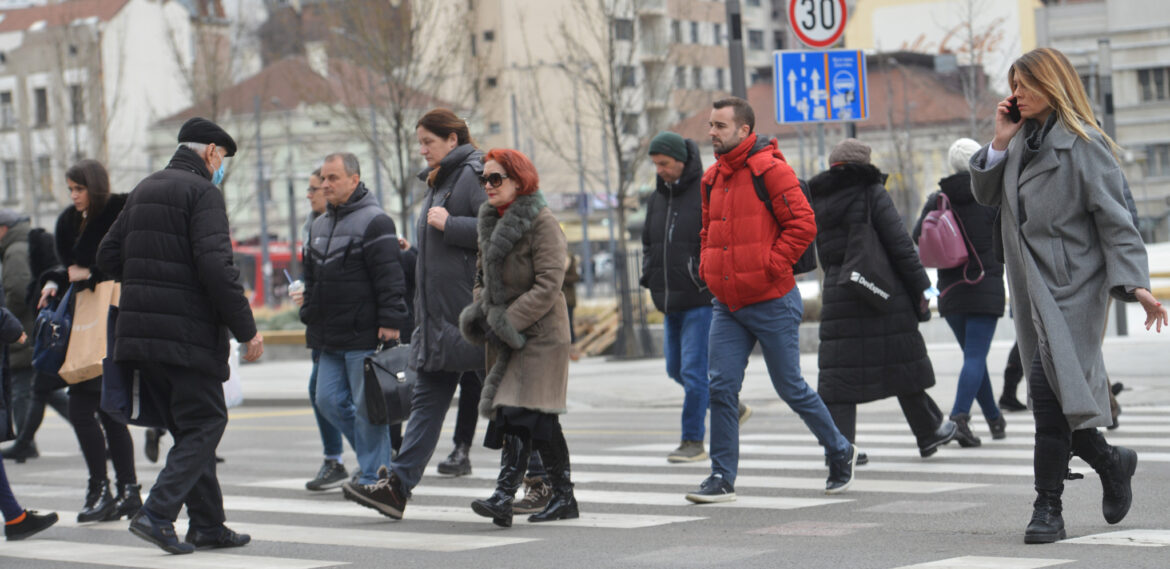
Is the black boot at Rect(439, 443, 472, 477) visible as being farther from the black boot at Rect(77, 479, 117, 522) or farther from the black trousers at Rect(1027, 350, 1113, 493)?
the black trousers at Rect(1027, 350, 1113, 493)

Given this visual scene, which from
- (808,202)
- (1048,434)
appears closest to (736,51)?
(808,202)

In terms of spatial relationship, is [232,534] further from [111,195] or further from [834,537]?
[834,537]

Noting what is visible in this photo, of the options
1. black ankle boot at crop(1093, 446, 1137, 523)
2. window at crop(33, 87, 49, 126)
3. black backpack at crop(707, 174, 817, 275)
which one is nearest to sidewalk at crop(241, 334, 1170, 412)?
black backpack at crop(707, 174, 817, 275)

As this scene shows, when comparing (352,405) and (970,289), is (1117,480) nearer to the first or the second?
(970,289)

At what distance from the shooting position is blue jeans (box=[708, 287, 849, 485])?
8.56m

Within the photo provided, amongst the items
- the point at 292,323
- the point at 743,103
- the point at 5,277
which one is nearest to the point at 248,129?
the point at 292,323

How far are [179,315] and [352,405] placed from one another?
7.60ft

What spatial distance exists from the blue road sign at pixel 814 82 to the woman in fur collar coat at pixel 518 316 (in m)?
6.99

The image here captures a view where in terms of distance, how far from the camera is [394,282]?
30.5 feet

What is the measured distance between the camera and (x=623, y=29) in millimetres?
29812

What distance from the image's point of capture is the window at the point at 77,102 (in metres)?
39.4

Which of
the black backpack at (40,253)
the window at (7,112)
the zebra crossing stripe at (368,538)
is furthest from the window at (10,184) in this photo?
the zebra crossing stripe at (368,538)

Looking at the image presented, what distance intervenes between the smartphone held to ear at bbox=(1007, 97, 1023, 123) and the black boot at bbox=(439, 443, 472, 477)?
4.98 metres

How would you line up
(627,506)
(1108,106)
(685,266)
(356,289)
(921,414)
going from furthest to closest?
(1108,106)
(685,266)
(921,414)
(356,289)
(627,506)
